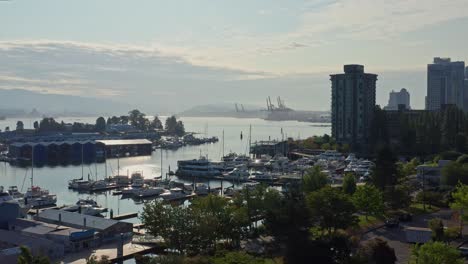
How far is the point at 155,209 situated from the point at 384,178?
22.9ft

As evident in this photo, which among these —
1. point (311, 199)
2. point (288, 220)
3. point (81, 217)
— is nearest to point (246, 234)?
point (311, 199)

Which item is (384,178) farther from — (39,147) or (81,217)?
(39,147)

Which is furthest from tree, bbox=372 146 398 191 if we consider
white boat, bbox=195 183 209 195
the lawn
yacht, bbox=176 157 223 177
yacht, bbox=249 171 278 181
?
yacht, bbox=176 157 223 177

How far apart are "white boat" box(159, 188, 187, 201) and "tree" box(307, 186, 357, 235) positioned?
346 inches

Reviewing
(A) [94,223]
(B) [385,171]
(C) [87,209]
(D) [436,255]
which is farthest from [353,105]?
(D) [436,255]

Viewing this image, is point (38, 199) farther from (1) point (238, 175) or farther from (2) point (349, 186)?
(2) point (349, 186)

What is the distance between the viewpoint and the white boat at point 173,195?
18539mm

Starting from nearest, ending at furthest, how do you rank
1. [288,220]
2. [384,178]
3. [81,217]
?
[288,220]
[81,217]
[384,178]

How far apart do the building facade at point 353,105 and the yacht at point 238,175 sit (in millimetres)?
10876

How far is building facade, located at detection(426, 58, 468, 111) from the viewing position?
62.2 metres

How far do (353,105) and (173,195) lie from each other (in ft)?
58.6

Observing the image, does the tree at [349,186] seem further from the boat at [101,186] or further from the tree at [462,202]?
the boat at [101,186]

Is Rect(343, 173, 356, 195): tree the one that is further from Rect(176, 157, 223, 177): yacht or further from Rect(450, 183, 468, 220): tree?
Rect(176, 157, 223, 177): yacht

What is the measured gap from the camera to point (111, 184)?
22.0 m
